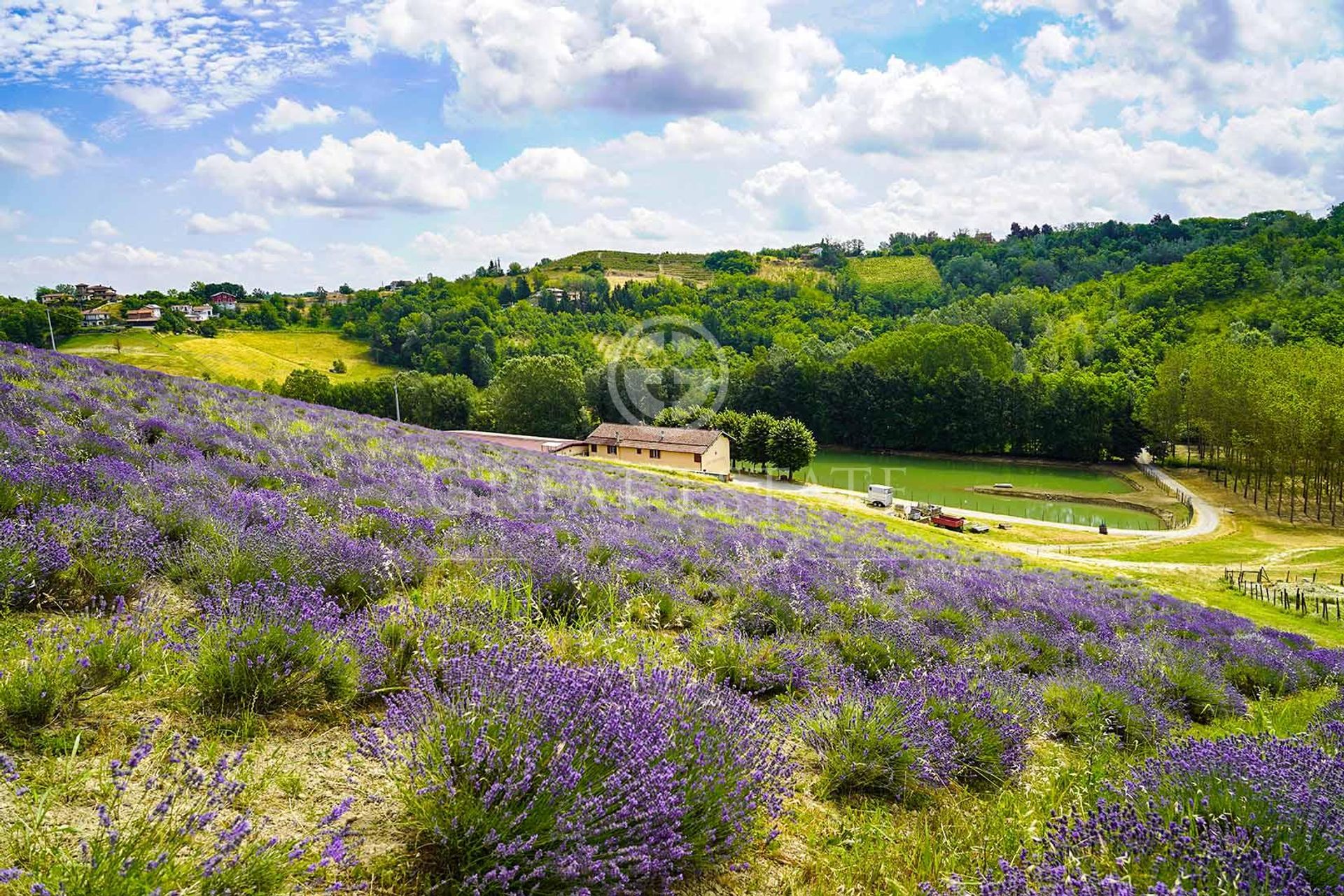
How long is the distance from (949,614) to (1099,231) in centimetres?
23154

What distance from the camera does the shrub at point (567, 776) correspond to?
2.56m

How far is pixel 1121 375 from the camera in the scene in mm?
78188

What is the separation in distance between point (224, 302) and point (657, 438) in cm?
15617

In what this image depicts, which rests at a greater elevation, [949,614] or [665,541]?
[665,541]

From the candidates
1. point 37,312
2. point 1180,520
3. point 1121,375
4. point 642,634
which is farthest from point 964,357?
point 37,312

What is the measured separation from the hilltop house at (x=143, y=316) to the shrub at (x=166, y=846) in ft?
479

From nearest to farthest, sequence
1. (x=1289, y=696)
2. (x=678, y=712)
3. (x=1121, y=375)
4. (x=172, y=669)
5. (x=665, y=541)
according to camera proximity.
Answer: (x=678, y=712), (x=172, y=669), (x=1289, y=696), (x=665, y=541), (x=1121, y=375)

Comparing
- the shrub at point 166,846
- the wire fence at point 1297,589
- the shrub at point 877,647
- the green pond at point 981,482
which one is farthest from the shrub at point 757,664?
the green pond at point 981,482

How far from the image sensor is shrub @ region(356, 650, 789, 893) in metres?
2.56

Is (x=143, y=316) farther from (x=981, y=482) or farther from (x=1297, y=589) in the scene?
(x=1297, y=589)

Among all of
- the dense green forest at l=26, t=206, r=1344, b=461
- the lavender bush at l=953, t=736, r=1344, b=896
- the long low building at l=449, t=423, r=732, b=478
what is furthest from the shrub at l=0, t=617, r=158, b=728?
the dense green forest at l=26, t=206, r=1344, b=461

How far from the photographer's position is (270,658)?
3721 millimetres

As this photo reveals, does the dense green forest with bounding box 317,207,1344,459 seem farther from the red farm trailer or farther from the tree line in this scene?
the red farm trailer

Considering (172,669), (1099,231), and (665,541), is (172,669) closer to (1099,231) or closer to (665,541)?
(665,541)
